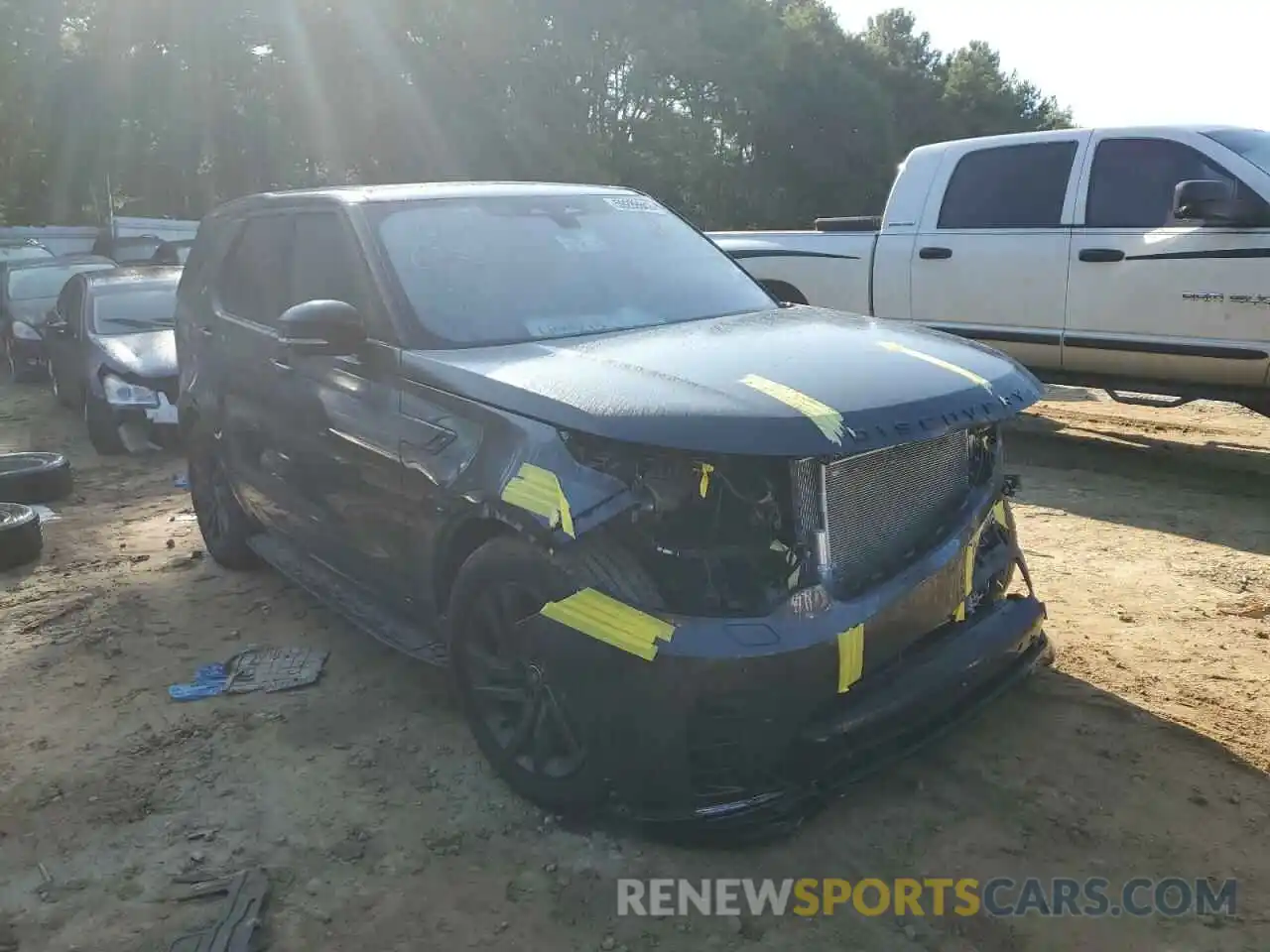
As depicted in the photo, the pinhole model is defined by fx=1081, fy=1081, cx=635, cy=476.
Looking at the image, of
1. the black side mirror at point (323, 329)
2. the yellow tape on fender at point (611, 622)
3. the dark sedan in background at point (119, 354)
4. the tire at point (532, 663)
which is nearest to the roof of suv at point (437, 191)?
the black side mirror at point (323, 329)

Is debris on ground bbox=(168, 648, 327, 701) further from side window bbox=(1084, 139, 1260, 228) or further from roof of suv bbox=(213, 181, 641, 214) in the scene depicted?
side window bbox=(1084, 139, 1260, 228)

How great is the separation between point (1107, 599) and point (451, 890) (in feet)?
10.5

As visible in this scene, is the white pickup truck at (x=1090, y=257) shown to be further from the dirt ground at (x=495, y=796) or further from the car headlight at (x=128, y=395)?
the car headlight at (x=128, y=395)

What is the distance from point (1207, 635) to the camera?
4379 mm

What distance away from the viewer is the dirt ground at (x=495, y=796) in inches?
114

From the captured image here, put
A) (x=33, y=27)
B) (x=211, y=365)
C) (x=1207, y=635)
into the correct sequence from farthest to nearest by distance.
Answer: (x=33, y=27), (x=211, y=365), (x=1207, y=635)

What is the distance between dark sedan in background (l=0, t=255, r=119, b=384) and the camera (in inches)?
535

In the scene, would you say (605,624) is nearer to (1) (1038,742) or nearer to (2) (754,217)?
(1) (1038,742)

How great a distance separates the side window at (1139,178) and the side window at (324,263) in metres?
4.84

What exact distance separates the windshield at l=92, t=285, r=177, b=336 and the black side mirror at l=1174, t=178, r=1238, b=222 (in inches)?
324

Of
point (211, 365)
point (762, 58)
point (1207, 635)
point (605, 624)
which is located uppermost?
point (762, 58)

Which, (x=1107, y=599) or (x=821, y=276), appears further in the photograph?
(x=821, y=276)

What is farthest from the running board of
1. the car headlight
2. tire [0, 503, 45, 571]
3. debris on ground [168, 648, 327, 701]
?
the car headlight

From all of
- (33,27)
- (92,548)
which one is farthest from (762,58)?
(92,548)
